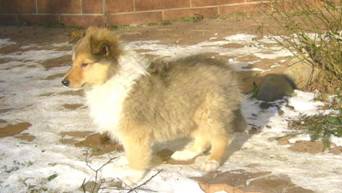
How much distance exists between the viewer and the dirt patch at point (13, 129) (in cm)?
600

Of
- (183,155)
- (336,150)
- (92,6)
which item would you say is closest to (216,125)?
(183,155)

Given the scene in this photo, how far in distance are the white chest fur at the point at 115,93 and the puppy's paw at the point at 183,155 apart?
586 millimetres

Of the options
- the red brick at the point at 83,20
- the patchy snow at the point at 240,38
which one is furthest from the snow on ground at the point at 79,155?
the red brick at the point at 83,20

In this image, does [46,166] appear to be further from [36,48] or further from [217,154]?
[36,48]

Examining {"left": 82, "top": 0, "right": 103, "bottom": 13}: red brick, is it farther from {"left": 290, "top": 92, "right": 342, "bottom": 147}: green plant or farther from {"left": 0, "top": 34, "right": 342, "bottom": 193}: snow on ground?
{"left": 290, "top": 92, "right": 342, "bottom": 147}: green plant

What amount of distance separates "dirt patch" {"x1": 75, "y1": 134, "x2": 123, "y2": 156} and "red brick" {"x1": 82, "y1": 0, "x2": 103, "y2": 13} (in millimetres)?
6108

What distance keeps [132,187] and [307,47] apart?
3.02 m

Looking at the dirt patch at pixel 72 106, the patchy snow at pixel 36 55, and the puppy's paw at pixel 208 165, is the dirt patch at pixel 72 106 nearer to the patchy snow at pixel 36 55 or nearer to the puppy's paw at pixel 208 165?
the puppy's paw at pixel 208 165

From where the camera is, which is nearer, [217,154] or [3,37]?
[217,154]

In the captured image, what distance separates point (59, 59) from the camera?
9.29m

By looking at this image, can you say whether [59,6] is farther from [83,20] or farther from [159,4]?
[159,4]

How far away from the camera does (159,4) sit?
11586 millimetres

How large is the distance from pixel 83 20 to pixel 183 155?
7.02m

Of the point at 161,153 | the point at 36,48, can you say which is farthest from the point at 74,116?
the point at 36,48
